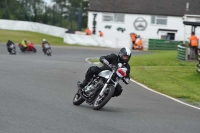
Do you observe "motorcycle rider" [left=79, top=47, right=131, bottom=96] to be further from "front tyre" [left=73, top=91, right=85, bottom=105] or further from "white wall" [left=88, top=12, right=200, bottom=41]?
"white wall" [left=88, top=12, right=200, bottom=41]

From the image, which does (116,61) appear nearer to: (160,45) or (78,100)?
(78,100)

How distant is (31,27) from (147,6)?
1376 centimetres

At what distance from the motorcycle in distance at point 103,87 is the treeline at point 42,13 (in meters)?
53.9

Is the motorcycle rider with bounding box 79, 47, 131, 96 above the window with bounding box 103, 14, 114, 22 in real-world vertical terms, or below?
below

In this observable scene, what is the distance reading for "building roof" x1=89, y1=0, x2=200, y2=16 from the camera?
66.4m

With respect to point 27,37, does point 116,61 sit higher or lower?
higher

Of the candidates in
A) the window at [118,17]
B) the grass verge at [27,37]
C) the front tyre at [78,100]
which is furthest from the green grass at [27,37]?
the front tyre at [78,100]

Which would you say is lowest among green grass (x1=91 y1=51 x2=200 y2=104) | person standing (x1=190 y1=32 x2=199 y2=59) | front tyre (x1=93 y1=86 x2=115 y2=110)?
green grass (x1=91 y1=51 x2=200 y2=104)

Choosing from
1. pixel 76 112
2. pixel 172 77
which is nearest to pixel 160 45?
pixel 172 77

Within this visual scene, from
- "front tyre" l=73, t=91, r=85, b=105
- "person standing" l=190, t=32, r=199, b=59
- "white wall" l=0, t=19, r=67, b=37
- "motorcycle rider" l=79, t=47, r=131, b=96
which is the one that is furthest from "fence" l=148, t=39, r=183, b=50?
"motorcycle rider" l=79, t=47, r=131, b=96

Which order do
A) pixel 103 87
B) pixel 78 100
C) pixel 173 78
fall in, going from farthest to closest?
pixel 173 78 < pixel 78 100 < pixel 103 87

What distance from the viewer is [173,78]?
75.8ft

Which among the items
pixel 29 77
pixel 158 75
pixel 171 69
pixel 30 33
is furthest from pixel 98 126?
pixel 30 33

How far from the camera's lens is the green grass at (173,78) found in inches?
725
